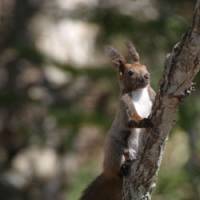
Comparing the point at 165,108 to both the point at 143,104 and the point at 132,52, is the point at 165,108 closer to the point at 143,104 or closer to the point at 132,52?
the point at 143,104

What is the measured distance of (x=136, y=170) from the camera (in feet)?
15.4

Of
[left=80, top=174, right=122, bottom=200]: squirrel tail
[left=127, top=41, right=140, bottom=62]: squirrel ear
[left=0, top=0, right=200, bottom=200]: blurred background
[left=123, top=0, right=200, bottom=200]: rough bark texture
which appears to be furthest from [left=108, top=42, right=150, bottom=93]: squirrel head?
[left=0, top=0, right=200, bottom=200]: blurred background

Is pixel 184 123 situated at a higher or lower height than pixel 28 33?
higher

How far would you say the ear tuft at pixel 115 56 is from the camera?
4.76 metres

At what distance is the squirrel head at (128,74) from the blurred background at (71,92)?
425 cm

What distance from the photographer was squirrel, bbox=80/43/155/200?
4.72 meters

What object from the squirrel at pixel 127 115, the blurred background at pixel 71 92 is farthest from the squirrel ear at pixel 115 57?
the blurred background at pixel 71 92

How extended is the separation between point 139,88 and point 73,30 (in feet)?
33.2

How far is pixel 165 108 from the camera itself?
14.6ft

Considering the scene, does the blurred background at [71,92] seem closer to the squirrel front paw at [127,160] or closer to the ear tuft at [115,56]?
the squirrel front paw at [127,160]

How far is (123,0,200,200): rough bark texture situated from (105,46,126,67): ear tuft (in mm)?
413

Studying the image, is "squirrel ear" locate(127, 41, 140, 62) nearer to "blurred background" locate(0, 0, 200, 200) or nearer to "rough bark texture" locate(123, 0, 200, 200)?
"rough bark texture" locate(123, 0, 200, 200)

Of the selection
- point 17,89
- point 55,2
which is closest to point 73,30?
point 55,2

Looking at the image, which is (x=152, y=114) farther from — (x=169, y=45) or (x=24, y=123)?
(x=24, y=123)
